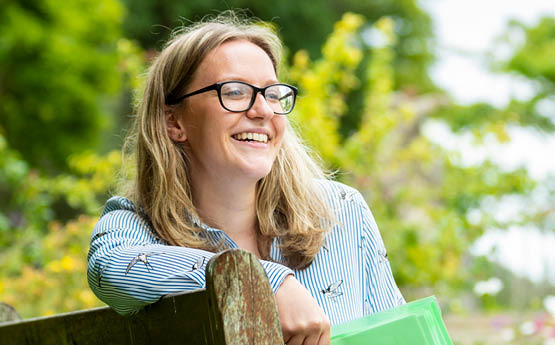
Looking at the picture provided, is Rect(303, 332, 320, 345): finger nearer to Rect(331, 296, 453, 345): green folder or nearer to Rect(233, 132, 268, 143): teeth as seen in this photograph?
Rect(331, 296, 453, 345): green folder

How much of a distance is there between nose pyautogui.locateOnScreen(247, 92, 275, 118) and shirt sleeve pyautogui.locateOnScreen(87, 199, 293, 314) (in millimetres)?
411

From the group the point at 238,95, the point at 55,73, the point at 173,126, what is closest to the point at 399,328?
the point at 238,95

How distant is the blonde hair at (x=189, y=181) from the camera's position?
1.82m

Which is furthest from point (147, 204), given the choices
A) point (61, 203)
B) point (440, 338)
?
point (61, 203)

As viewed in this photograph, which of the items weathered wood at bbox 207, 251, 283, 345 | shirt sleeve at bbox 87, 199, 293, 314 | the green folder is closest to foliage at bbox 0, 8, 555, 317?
shirt sleeve at bbox 87, 199, 293, 314

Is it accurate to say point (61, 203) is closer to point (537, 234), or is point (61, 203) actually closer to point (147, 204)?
point (537, 234)

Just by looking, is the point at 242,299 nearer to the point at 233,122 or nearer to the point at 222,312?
the point at 222,312

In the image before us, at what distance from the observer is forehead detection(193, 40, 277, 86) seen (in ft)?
5.90

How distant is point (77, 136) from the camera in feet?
44.3

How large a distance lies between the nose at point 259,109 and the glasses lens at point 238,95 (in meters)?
0.02

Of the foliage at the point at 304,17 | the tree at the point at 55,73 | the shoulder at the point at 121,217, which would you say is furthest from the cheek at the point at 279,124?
the foliage at the point at 304,17

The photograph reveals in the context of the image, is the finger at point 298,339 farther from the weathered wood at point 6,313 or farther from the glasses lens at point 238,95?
the weathered wood at point 6,313

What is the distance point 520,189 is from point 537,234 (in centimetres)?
166

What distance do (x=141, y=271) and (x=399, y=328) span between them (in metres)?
0.44
